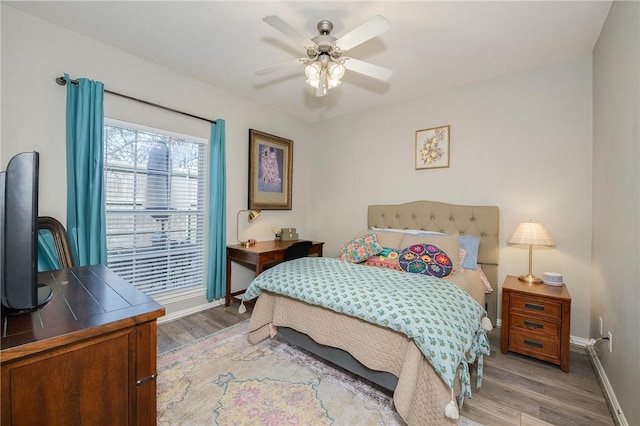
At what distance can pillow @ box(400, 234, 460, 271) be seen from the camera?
8.87ft

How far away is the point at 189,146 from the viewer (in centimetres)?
319

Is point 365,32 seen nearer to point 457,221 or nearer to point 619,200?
point 619,200

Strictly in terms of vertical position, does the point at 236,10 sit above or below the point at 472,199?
above

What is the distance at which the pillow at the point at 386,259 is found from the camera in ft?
9.26

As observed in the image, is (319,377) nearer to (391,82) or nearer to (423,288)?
(423,288)

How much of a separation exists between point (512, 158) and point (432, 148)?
0.84 m

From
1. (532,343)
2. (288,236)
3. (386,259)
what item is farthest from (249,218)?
(532,343)

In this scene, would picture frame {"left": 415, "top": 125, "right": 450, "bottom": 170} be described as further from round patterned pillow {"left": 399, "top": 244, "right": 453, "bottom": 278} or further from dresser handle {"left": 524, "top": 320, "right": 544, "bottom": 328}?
dresser handle {"left": 524, "top": 320, "right": 544, "bottom": 328}

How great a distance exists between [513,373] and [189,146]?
3763 millimetres

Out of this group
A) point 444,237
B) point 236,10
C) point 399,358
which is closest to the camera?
point 399,358

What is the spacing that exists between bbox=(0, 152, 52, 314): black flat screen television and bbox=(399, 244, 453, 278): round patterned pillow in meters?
2.48

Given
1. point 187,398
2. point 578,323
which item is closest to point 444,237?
point 578,323

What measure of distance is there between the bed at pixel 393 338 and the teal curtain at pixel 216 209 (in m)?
1.12

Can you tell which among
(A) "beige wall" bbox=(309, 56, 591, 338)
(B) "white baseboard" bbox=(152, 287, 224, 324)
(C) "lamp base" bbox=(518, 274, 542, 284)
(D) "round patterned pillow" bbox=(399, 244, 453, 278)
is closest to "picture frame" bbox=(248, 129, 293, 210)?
(A) "beige wall" bbox=(309, 56, 591, 338)
